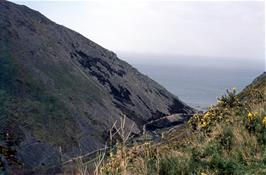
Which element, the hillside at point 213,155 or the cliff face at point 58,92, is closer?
the hillside at point 213,155

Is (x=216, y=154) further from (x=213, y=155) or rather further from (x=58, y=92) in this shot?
(x=58, y=92)

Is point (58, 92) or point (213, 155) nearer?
point (213, 155)

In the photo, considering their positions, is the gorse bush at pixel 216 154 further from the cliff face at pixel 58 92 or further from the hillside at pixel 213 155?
the cliff face at pixel 58 92

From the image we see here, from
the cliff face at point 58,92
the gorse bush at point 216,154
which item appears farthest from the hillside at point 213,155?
the cliff face at point 58,92

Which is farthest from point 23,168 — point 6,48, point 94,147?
point 6,48

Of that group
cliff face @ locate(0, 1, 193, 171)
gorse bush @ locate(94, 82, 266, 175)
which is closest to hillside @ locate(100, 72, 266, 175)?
gorse bush @ locate(94, 82, 266, 175)

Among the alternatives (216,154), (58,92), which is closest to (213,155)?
(216,154)

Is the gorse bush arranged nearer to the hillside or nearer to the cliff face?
→ the hillside

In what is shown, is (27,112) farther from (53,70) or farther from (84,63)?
(84,63)
